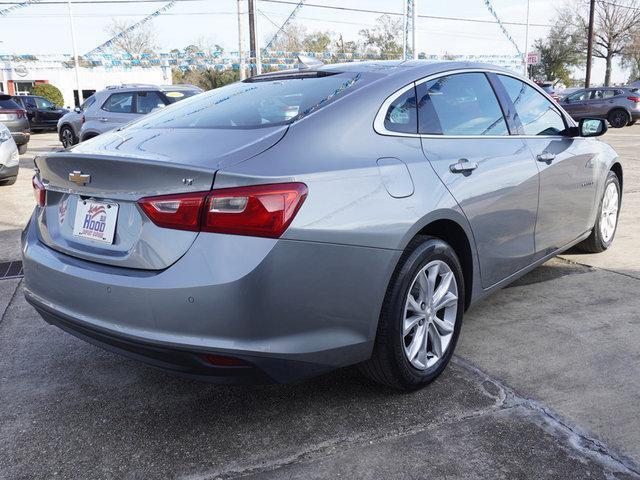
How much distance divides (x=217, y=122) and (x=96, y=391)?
1438mm

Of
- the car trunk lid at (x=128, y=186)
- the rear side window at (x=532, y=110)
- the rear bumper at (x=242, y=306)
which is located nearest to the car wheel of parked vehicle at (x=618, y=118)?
the rear side window at (x=532, y=110)

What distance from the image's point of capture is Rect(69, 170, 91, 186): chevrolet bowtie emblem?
8.39ft

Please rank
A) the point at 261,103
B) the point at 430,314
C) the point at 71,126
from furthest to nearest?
the point at 71,126 → the point at 261,103 → the point at 430,314

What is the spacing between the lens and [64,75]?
4781 centimetres

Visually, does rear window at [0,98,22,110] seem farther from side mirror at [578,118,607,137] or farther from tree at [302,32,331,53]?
tree at [302,32,331,53]

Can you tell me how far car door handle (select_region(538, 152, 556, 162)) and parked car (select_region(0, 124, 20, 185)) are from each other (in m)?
8.18

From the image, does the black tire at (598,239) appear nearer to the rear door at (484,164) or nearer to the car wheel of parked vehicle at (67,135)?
the rear door at (484,164)

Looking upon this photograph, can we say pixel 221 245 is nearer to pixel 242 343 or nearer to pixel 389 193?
pixel 242 343

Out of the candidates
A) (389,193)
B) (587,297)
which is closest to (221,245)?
(389,193)

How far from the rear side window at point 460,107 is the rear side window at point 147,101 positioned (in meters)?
9.35

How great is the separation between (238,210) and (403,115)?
1107 millimetres

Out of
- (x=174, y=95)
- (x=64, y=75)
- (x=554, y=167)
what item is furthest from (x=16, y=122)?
(x=64, y=75)

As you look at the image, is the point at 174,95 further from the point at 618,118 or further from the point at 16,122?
the point at 618,118

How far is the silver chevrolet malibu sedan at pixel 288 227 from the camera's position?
2248 mm
